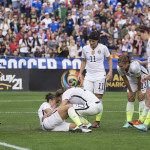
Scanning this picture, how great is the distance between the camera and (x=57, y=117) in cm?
1059

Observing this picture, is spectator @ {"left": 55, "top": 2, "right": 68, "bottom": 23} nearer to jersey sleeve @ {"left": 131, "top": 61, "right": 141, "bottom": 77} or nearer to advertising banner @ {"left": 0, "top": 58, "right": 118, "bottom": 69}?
advertising banner @ {"left": 0, "top": 58, "right": 118, "bottom": 69}

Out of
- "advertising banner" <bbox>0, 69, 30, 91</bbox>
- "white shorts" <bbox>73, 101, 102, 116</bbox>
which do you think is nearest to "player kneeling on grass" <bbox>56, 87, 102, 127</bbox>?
"white shorts" <bbox>73, 101, 102, 116</bbox>

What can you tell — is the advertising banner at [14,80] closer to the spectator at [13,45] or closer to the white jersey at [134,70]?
the spectator at [13,45]

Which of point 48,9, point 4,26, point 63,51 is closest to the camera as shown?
point 63,51

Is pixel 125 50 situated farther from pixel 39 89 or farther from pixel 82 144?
pixel 82 144

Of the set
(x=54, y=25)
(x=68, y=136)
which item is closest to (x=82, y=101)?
Answer: (x=68, y=136)

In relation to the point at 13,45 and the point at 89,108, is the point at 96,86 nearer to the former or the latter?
the point at 89,108

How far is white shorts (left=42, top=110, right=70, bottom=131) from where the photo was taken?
10620 mm

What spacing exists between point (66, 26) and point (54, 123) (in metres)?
19.6

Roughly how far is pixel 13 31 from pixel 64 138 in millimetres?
19410

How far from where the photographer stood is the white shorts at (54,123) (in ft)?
34.8

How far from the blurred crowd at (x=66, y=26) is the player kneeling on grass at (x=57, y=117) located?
1455 cm

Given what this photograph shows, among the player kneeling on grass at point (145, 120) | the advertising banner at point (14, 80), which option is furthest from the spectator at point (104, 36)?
the player kneeling on grass at point (145, 120)

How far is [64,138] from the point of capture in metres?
9.82
